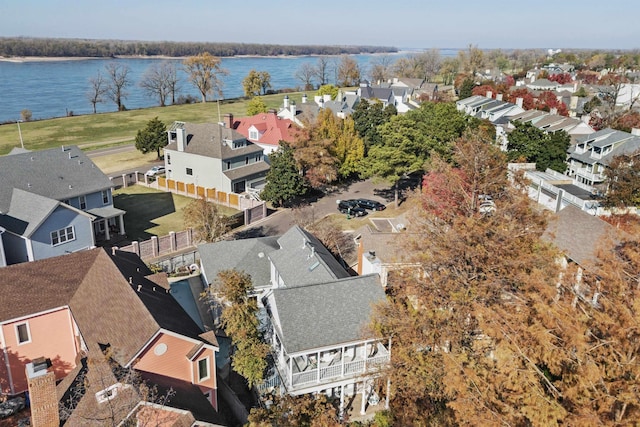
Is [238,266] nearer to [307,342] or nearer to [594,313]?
[307,342]

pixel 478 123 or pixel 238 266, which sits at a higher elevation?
pixel 478 123

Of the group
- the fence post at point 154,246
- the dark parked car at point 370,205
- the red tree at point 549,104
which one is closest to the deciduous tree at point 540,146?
the dark parked car at point 370,205

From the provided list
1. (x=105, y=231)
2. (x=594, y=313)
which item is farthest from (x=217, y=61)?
(x=594, y=313)

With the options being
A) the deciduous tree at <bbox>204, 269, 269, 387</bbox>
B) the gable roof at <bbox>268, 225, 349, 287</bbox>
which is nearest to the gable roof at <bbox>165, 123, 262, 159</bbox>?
the gable roof at <bbox>268, 225, 349, 287</bbox>

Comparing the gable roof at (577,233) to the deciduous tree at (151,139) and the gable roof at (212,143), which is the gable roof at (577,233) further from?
the deciduous tree at (151,139)

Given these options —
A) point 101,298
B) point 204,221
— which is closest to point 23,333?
point 101,298

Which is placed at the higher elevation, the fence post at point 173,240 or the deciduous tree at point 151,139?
the deciduous tree at point 151,139

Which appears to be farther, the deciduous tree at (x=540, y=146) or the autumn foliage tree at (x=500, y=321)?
the deciduous tree at (x=540, y=146)
